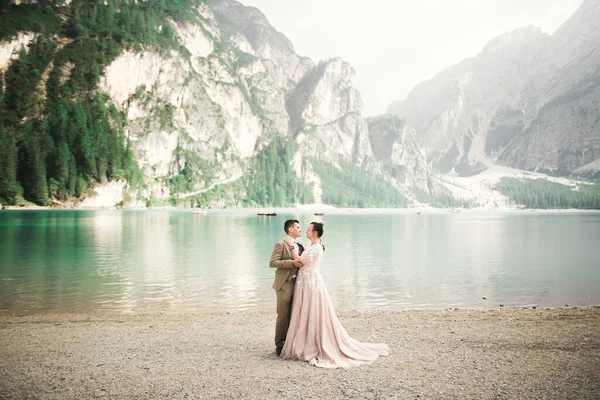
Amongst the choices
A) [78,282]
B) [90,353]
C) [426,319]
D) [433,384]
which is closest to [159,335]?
[90,353]

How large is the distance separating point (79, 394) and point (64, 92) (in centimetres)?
18639

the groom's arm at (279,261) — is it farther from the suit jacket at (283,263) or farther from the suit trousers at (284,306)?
the suit trousers at (284,306)

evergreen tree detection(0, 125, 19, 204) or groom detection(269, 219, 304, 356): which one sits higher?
evergreen tree detection(0, 125, 19, 204)

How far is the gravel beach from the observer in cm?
954

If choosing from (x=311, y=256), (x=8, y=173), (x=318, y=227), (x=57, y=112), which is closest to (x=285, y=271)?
(x=311, y=256)

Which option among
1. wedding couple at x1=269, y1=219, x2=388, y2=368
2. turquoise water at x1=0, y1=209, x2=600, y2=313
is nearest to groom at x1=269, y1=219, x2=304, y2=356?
wedding couple at x1=269, y1=219, x2=388, y2=368

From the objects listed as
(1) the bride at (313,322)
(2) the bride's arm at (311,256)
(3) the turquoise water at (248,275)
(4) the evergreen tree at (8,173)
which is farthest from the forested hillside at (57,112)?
(2) the bride's arm at (311,256)

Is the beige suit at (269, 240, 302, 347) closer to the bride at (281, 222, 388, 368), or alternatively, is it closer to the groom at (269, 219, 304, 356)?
the groom at (269, 219, 304, 356)

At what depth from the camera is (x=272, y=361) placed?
39.0 ft

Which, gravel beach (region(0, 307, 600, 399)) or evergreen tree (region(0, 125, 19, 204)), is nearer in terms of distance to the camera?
gravel beach (region(0, 307, 600, 399))

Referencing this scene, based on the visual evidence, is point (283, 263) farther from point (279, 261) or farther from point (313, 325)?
point (313, 325)

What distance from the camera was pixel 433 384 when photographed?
9945 millimetres

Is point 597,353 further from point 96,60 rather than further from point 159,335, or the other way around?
point 96,60

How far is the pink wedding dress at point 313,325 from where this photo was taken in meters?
11.8
